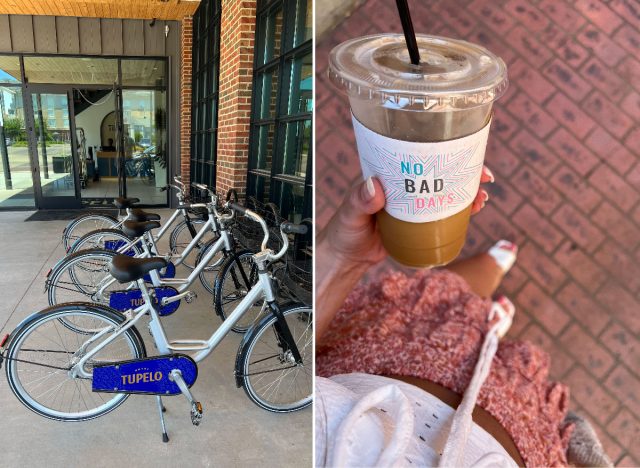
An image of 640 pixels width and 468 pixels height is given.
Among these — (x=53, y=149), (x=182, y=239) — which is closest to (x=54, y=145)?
(x=53, y=149)

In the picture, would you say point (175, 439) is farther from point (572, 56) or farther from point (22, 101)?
point (22, 101)

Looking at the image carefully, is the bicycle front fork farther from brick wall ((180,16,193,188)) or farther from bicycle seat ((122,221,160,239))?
brick wall ((180,16,193,188))

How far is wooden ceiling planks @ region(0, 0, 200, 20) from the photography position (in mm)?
5773

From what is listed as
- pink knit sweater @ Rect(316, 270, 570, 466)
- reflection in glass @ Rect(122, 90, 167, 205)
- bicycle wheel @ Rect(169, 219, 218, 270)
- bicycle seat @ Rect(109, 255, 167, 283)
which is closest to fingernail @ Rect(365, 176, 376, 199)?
pink knit sweater @ Rect(316, 270, 570, 466)

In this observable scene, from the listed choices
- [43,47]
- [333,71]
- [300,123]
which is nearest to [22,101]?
[43,47]

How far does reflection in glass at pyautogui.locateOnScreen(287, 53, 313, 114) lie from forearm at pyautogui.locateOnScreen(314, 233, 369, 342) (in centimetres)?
166

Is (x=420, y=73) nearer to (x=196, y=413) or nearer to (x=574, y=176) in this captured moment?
(x=574, y=176)

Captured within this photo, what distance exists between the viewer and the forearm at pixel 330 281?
1152 millimetres

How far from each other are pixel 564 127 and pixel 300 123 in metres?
1.85

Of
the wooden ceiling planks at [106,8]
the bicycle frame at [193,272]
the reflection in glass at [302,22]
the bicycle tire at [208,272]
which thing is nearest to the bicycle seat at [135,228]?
the bicycle frame at [193,272]

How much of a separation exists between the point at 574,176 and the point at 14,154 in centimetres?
730

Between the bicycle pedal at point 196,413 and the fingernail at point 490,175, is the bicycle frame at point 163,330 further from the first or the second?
the fingernail at point 490,175

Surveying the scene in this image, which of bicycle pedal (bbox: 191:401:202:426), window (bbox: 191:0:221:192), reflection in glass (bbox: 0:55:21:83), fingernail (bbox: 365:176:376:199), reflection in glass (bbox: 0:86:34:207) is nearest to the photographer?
fingernail (bbox: 365:176:376:199)

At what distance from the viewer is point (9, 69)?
21.6ft
